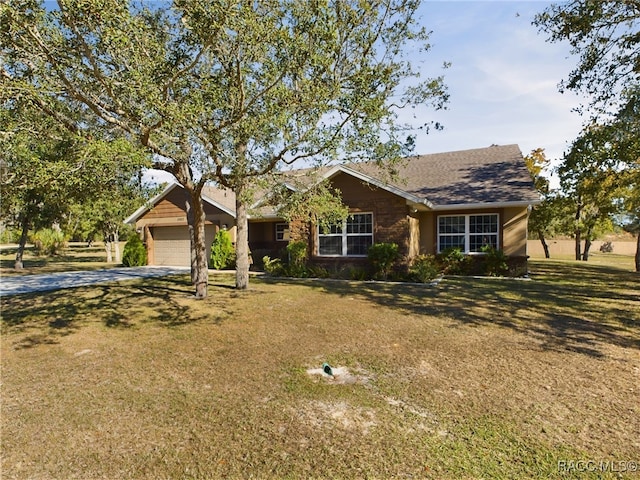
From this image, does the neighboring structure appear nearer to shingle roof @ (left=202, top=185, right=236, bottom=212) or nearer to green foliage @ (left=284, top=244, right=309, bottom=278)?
shingle roof @ (left=202, top=185, right=236, bottom=212)

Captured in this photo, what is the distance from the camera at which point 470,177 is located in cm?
1645

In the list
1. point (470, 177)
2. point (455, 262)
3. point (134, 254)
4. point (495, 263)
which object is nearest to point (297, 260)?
point (455, 262)

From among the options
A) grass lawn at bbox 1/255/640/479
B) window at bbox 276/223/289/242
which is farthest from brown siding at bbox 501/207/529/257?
window at bbox 276/223/289/242

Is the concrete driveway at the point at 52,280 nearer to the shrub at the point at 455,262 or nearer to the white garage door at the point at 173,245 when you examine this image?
the white garage door at the point at 173,245

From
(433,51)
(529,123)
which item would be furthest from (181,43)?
(529,123)

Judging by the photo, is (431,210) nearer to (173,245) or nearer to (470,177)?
(470,177)

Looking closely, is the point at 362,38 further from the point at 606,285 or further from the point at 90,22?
the point at 606,285

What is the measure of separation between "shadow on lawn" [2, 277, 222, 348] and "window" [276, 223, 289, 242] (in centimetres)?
721

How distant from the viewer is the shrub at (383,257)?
13.8 metres

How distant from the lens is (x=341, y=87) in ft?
23.7

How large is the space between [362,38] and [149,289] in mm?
9802

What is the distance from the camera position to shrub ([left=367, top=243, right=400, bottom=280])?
544 inches

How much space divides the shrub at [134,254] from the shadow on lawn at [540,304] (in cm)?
1189

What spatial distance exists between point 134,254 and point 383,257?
14.2 metres
